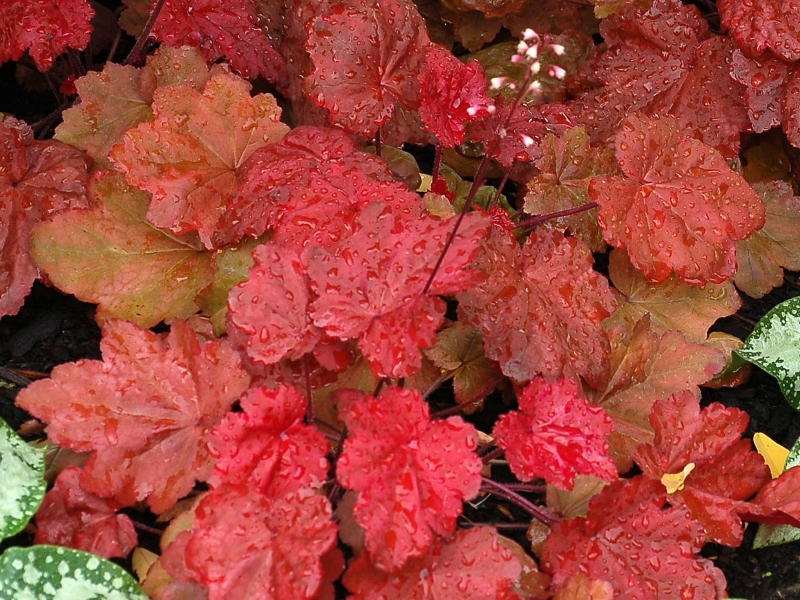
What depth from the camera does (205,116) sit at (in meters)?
1.50

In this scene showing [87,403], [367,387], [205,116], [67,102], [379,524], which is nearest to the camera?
[379,524]

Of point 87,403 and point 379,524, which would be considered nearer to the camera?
point 379,524

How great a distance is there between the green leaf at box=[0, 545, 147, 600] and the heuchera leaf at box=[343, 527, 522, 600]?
0.32m

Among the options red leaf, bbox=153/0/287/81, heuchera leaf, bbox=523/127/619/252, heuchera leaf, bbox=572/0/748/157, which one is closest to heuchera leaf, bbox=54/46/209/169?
red leaf, bbox=153/0/287/81

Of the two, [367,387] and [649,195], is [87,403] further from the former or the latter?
[649,195]

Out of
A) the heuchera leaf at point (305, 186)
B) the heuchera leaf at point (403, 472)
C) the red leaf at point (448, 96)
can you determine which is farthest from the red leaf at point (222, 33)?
the heuchera leaf at point (403, 472)

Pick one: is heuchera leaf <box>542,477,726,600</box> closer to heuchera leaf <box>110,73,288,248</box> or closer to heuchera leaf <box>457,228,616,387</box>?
heuchera leaf <box>457,228,616,387</box>

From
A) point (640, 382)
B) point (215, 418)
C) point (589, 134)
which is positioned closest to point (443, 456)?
point (215, 418)

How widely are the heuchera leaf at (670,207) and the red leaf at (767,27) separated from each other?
13.3 inches

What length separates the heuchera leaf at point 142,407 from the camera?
1148 millimetres

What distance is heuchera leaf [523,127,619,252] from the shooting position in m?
1.69

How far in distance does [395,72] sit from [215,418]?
2.48 ft

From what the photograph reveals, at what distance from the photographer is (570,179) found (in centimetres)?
172

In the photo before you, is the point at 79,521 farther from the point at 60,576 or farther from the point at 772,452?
the point at 772,452
